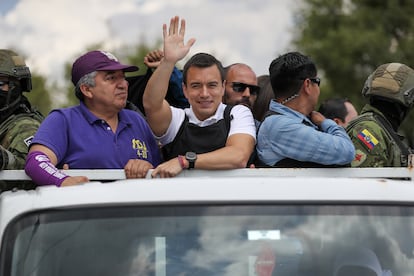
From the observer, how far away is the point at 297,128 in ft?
16.4

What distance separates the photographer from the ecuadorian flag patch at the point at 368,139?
5723 mm

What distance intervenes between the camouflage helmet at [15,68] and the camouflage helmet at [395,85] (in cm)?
209

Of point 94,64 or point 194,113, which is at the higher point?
point 94,64

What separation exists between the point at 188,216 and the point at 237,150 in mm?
1326

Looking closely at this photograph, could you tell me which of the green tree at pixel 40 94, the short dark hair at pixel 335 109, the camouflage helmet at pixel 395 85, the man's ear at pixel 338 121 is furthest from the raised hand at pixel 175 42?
the green tree at pixel 40 94

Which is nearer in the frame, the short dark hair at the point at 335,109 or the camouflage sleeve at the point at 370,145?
the camouflage sleeve at the point at 370,145

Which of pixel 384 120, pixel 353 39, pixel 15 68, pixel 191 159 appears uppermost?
pixel 15 68

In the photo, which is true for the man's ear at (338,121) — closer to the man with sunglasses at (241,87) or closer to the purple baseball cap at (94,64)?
the man with sunglasses at (241,87)

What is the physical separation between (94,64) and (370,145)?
154 cm

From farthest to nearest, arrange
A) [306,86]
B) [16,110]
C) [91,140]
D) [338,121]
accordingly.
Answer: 1. [338,121]
2. [16,110]
3. [306,86]
4. [91,140]

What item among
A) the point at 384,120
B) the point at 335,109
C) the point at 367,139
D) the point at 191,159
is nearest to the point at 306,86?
the point at 367,139

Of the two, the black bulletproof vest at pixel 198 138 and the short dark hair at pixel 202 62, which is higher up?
the short dark hair at pixel 202 62

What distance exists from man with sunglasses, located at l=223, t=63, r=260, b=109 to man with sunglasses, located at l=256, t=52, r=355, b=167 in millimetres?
1473

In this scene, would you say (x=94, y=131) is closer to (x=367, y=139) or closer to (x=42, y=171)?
(x=42, y=171)
